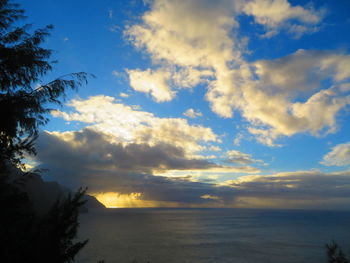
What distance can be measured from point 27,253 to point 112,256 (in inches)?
2588

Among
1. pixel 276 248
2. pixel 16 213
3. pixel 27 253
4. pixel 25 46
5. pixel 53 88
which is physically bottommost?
pixel 276 248

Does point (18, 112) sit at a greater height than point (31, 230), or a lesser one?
greater

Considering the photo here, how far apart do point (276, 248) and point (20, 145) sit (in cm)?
9620

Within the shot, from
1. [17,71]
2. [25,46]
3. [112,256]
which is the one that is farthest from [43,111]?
[112,256]

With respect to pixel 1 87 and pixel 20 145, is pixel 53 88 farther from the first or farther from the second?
pixel 20 145

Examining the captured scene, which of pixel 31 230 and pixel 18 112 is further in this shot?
pixel 31 230

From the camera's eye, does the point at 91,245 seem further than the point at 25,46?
Yes

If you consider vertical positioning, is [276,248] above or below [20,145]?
below

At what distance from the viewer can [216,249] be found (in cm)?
7875

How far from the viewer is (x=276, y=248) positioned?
82.7 meters

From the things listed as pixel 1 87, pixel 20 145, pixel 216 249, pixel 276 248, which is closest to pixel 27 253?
pixel 20 145

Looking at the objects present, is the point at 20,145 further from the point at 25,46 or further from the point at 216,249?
the point at 216,249

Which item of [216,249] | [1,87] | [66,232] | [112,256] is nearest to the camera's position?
[1,87]

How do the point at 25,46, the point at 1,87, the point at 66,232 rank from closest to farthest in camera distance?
the point at 1,87 < the point at 25,46 < the point at 66,232
